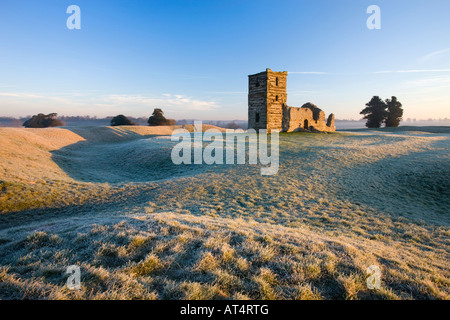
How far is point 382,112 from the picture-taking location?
60656 millimetres

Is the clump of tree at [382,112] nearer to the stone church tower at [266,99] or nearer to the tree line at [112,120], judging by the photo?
the stone church tower at [266,99]

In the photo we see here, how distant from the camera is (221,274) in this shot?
12.1ft

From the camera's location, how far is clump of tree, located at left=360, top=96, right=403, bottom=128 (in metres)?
59.1

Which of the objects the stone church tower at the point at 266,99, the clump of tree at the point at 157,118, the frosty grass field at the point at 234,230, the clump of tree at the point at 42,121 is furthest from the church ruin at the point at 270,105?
the clump of tree at the point at 42,121

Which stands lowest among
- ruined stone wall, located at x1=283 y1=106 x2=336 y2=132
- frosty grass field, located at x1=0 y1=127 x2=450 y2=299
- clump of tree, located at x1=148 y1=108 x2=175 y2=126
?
frosty grass field, located at x1=0 y1=127 x2=450 y2=299

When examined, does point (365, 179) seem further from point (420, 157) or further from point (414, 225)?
point (420, 157)

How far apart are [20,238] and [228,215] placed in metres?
6.64

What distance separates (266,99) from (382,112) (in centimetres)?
4950

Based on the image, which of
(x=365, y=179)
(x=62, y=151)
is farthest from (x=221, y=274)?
(x=62, y=151)

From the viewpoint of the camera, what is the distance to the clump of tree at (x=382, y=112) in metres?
59.1

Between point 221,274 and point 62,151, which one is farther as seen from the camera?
point 62,151

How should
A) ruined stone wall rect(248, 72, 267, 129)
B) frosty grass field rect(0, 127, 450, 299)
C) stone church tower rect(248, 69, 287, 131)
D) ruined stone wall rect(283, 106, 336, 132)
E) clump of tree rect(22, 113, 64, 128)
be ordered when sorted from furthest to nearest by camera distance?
clump of tree rect(22, 113, 64, 128) → ruined stone wall rect(283, 106, 336, 132) → ruined stone wall rect(248, 72, 267, 129) → stone church tower rect(248, 69, 287, 131) → frosty grass field rect(0, 127, 450, 299)

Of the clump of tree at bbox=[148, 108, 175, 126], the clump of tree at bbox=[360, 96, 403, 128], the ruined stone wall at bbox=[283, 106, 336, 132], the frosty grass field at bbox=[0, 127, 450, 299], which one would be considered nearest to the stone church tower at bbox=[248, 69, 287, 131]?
the ruined stone wall at bbox=[283, 106, 336, 132]

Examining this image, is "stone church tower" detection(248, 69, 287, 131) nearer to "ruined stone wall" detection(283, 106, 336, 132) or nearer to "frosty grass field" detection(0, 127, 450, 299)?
"ruined stone wall" detection(283, 106, 336, 132)
